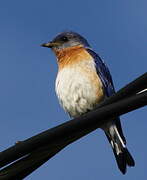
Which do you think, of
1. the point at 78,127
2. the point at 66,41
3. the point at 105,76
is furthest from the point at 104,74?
the point at 78,127

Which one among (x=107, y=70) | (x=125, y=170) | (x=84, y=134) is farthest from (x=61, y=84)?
(x=84, y=134)

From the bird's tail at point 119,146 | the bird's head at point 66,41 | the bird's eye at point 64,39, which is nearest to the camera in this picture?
the bird's tail at point 119,146

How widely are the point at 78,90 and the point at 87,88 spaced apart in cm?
18

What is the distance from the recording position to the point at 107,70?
10609 millimetres

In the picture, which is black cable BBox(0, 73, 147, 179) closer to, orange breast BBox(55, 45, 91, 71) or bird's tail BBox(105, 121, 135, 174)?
bird's tail BBox(105, 121, 135, 174)

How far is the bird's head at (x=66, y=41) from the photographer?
1141cm

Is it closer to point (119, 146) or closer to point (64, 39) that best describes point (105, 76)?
point (119, 146)

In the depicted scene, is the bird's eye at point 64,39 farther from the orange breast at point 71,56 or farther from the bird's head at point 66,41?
the orange breast at point 71,56

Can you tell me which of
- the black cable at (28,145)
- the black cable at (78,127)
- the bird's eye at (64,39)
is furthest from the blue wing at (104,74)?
the black cable at (28,145)

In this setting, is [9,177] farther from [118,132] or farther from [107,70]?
[107,70]

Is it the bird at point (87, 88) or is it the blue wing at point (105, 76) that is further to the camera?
the blue wing at point (105, 76)

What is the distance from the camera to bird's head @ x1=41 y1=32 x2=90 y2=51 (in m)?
11.4

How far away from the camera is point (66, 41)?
456 inches

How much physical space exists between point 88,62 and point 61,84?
770 mm
